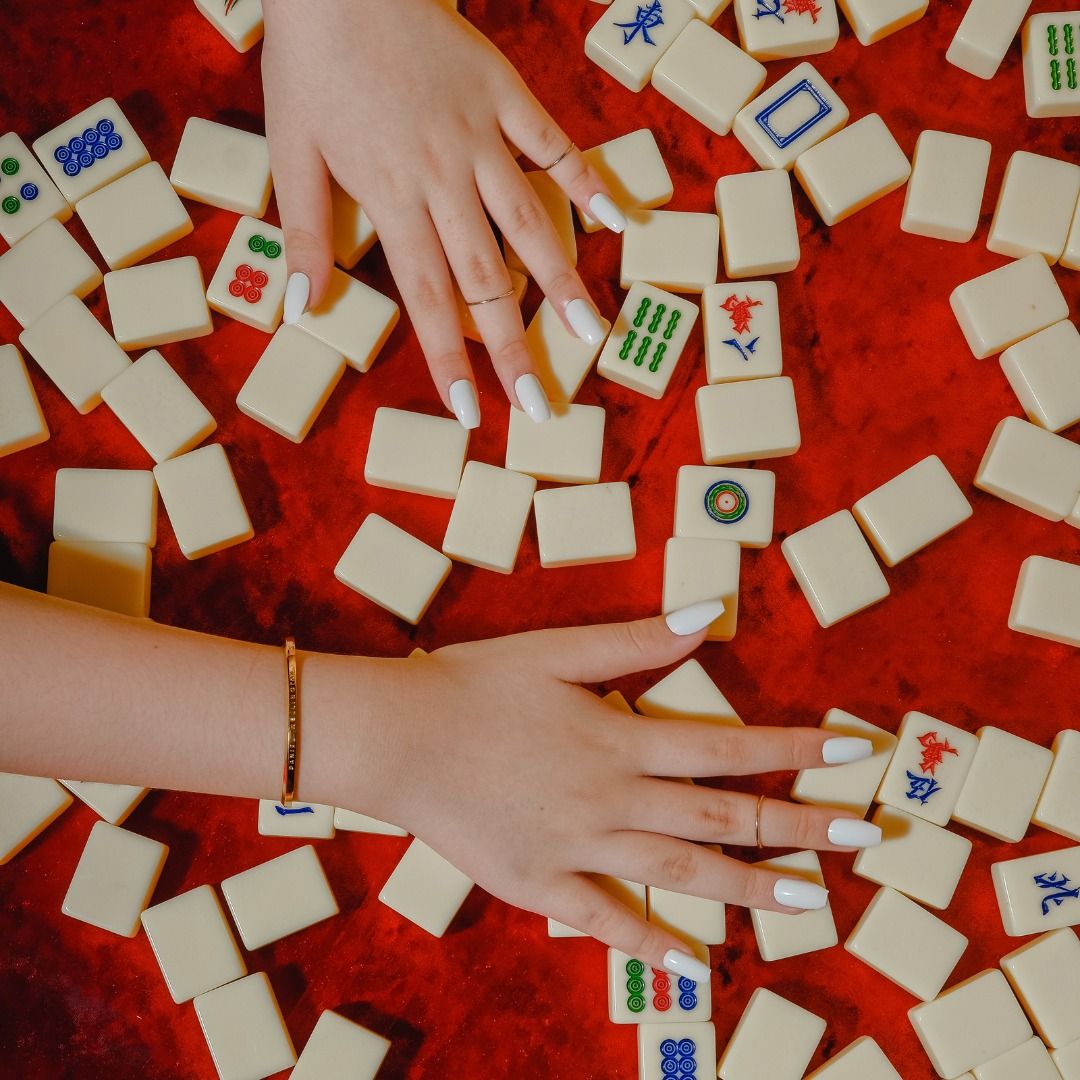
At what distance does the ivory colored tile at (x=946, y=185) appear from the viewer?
1290 millimetres

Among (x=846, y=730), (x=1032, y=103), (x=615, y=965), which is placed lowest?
(x=615, y=965)

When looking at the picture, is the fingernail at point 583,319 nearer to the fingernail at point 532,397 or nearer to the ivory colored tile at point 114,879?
the fingernail at point 532,397

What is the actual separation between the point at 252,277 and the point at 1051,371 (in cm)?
94

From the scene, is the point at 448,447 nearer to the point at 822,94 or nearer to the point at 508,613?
the point at 508,613

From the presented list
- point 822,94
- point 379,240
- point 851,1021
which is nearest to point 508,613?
point 379,240

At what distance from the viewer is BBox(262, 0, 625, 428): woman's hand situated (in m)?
1.15

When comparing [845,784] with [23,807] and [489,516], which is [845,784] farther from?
[23,807]

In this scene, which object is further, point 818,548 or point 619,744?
point 818,548

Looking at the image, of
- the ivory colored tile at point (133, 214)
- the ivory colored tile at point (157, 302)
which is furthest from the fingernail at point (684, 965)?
the ivory colored tile at point (133, 214)

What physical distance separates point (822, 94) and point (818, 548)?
1.81 feet

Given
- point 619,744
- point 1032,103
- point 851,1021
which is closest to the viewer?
point 619,744

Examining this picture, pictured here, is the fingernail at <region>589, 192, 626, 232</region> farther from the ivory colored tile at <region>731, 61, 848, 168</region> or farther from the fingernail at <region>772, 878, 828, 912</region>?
the fingernail at <region>772, 878, 828, 912</region>

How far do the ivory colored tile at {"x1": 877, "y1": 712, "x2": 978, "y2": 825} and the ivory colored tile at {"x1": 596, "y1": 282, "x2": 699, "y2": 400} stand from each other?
0.49 metres

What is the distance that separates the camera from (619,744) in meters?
1.12
